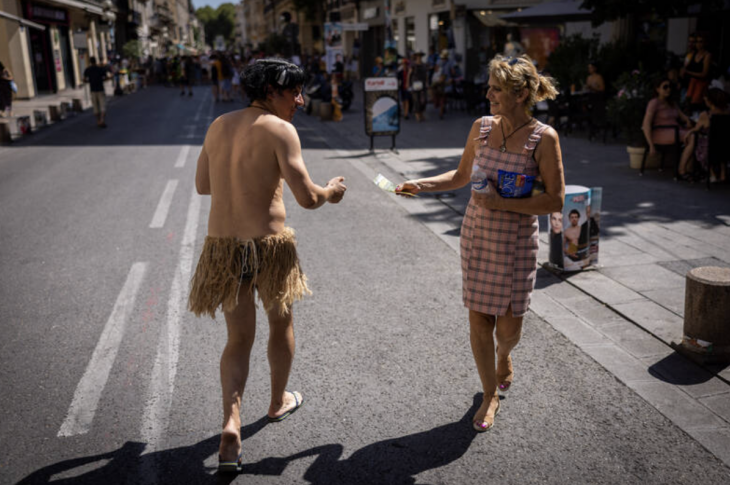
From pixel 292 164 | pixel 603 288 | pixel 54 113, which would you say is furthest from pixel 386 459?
pixel 54 113

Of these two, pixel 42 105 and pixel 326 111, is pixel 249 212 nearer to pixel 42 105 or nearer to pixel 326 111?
pixel 326 111

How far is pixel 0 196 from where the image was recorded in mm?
9719

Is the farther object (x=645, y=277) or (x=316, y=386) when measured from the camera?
(x=645, y=277)

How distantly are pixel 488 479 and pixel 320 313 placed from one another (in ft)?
7.64

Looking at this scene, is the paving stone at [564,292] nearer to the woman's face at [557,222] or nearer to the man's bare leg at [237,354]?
the woman's face at [557,222]

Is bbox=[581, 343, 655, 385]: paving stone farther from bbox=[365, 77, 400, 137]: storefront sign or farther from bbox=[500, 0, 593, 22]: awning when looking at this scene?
bbox=[500, 0, 593, 22]: awning

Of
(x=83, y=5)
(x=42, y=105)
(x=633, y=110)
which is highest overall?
(x=83, y=5)

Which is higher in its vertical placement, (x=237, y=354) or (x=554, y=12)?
(x=554, y=12)

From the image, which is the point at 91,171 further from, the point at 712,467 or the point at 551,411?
the point at 712,467

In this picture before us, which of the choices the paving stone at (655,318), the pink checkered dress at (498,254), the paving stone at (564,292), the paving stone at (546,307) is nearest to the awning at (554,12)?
the paving stone at (564,292)

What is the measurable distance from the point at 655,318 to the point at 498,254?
2068 millimetres

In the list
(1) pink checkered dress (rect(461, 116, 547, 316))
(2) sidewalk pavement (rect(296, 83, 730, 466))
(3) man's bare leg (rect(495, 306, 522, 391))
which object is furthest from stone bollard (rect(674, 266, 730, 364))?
(1) pink checkered dress (rect(461, 116, 547, 316))

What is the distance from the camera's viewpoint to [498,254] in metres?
3.32

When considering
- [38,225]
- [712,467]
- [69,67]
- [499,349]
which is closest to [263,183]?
[499,349]
